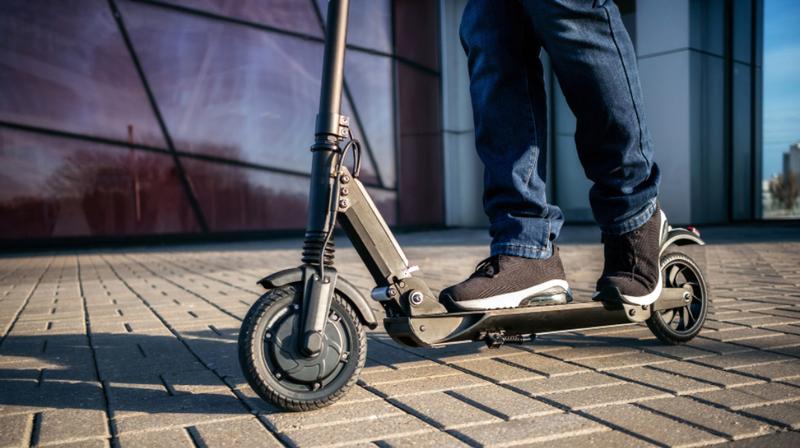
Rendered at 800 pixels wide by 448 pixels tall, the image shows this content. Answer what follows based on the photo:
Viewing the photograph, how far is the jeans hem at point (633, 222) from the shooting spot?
2057mm

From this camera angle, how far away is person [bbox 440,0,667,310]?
1.89 m

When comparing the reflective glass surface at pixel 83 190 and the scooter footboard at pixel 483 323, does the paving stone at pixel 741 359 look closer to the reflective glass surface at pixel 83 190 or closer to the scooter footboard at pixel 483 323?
the scooter footboard at pixel 483 323

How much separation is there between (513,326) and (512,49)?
88 centimetres

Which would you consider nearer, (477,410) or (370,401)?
(477,410)

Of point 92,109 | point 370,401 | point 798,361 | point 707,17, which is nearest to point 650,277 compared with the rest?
point 798,361

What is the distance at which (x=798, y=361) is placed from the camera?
1.95 m

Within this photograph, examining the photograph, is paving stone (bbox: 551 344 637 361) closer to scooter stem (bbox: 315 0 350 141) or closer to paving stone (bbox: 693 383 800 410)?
paving stone (bbox: 693 383 800 410)

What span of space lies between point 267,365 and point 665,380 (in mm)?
1114

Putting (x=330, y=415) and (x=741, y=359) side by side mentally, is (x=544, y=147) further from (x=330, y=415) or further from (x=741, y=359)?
(x=330, y=415)

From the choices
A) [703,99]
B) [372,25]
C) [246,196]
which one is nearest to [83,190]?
[246,196]

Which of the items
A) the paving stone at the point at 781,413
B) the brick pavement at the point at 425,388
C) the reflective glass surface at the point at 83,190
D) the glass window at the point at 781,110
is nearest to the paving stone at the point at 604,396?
the brick pavement at the point at 425,388

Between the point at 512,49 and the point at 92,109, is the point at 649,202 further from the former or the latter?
the point at 92,109

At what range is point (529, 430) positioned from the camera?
4.64 ft

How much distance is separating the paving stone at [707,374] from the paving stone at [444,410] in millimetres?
554
